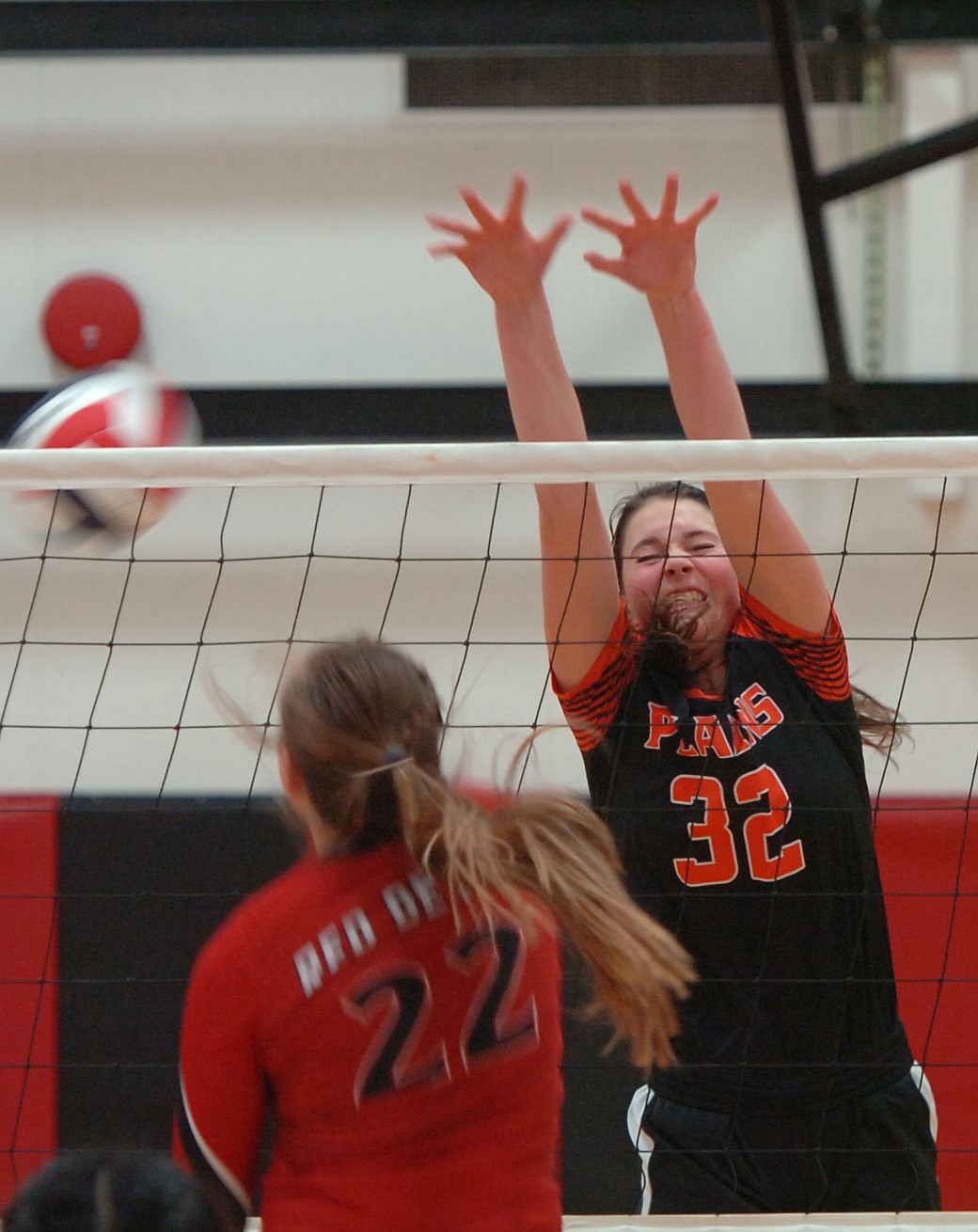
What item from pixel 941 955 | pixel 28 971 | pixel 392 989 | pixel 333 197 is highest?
pixel 333 197

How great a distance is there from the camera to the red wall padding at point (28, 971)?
3.95 m

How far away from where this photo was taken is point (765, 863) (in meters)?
2.00

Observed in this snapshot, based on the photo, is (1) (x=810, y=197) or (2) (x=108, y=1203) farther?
(1) (x=810, y=197)

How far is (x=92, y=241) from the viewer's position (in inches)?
197

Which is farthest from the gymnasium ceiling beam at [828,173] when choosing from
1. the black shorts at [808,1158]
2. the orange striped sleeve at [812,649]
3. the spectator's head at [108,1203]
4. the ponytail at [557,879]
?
the spectator's head at [108,1203]

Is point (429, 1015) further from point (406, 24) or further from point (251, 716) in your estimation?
point (406, 24)

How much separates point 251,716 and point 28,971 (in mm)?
972

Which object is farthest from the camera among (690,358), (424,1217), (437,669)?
(437,669)

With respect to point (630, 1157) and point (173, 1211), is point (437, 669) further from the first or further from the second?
point (173, 1211)

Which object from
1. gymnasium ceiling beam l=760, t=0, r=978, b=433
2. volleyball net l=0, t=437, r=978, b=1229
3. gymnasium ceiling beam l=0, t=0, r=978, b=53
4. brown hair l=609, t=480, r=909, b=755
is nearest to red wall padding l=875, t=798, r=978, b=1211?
volleyball net l=0, t=437, r=978, b=1229

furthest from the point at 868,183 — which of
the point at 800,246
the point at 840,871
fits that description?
the point at 840,871

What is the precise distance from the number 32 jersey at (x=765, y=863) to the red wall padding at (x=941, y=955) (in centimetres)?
163

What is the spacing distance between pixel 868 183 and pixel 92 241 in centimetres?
264

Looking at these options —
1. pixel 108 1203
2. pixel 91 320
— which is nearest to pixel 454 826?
pixel 108 1203
